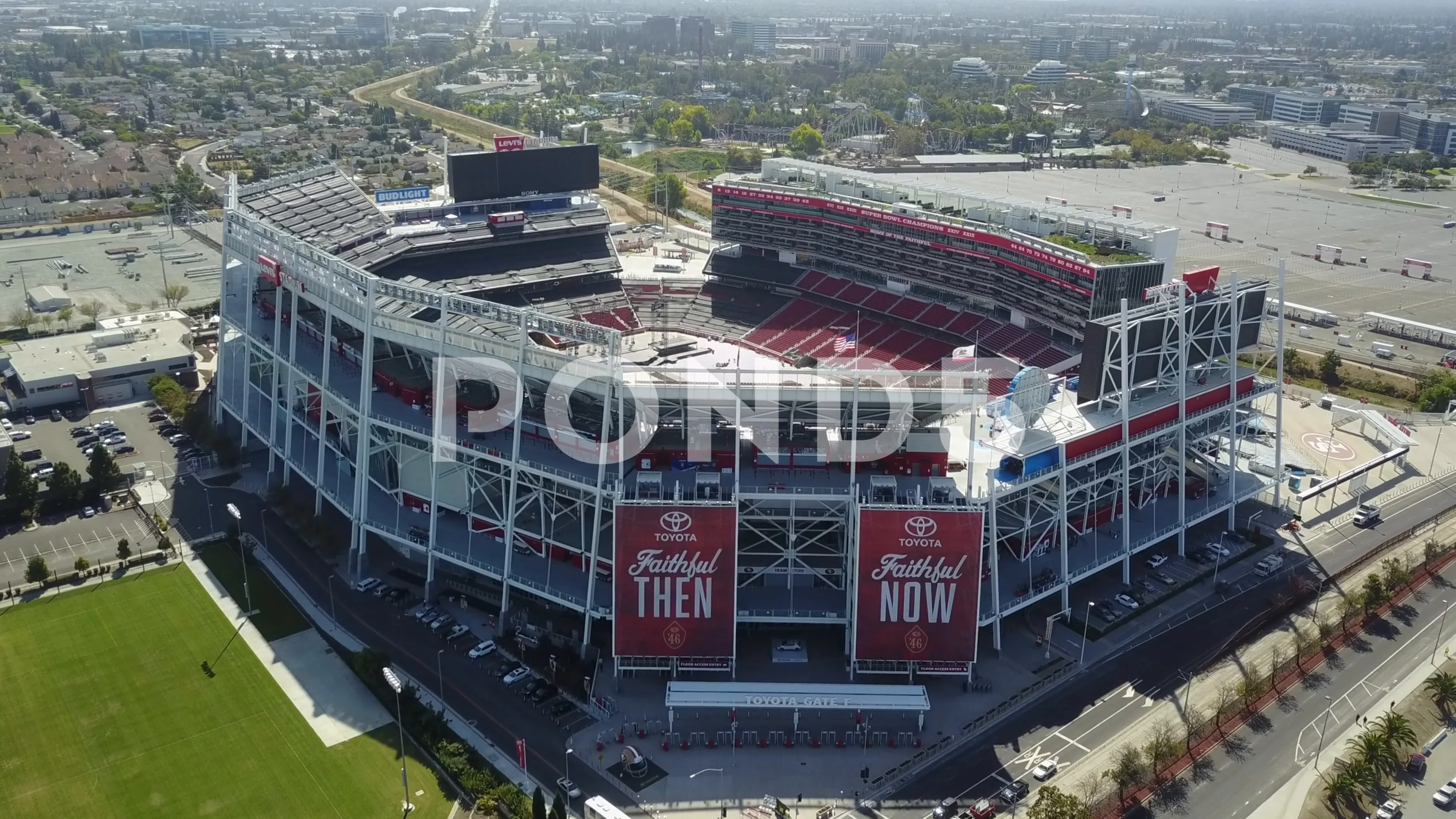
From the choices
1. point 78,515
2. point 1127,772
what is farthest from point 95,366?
point 1127,772

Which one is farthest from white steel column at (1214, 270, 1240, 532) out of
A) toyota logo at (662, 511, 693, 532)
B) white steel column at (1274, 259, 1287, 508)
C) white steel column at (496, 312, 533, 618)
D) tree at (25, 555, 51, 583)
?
tree at (25, 555, 51, 583)

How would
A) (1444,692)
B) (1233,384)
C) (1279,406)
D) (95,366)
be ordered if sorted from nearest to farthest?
(1444,692) < (1233,384) < (1279,406) < (95,366)

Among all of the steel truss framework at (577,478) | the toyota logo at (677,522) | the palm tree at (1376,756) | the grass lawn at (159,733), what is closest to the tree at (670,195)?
the steel truss framework at (577,478)

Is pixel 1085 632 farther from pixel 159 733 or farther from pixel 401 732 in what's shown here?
pixel 159 733

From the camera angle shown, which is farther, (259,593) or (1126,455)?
(1126,455)

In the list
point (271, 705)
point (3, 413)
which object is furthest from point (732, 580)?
point (3, 413)

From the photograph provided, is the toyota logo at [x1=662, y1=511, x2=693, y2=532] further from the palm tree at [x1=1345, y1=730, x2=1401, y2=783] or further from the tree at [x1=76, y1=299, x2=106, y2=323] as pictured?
the tree at [x1=76, y1=299, x2=106, y2=323]
